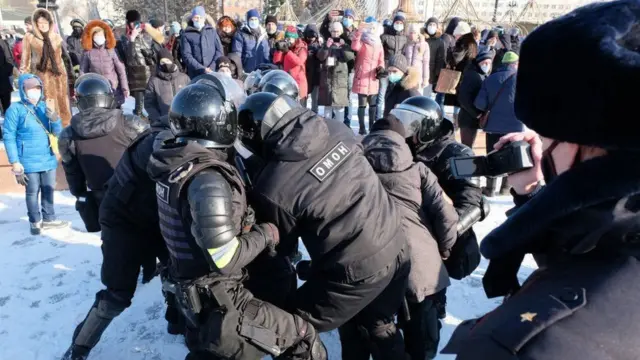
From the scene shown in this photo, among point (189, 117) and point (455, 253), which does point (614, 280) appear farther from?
point (455, 253)

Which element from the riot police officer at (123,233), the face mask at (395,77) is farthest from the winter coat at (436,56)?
the riot police officer at (123,233)

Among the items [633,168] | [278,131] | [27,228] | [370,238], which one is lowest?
[27,228]

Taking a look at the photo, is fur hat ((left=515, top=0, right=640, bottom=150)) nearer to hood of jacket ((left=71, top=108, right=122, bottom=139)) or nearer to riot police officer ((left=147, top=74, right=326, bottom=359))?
riot police officer ((left=147, top=74, right=326, bottom=359))

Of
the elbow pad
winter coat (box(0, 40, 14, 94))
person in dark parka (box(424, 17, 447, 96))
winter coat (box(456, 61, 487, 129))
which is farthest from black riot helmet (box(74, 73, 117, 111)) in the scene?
person in dark parka (box(424, 17, 447, 96))

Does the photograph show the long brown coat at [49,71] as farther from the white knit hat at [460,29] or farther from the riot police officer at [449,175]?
the white knit hat at [460,29]

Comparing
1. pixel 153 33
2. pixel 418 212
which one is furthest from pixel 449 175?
pixel 153 33

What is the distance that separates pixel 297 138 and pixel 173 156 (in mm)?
590

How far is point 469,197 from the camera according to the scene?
3.05 meters

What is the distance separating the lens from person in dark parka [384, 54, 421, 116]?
18.9ft

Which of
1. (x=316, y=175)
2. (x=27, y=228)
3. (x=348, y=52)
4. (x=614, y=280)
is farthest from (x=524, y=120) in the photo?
(x=348, y=52)

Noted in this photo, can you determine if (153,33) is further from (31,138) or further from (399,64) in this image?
(399,64)

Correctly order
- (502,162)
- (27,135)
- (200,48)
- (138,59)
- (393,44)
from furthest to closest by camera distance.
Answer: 1. (393,44)
2. (138,59)
3. (200,48)
4. (27,135)
5. (502,162)

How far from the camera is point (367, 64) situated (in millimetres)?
7875

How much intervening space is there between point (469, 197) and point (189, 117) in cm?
192
